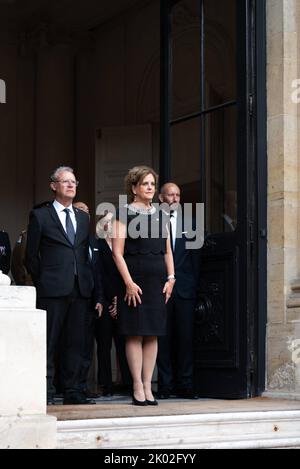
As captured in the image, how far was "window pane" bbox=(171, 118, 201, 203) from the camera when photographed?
8.46 metres

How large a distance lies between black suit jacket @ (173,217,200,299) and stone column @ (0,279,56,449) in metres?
2.89

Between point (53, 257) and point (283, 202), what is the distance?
1.87 m

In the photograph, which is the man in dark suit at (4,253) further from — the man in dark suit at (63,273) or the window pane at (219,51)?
the window pane at (219,51)

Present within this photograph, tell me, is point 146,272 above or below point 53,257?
below

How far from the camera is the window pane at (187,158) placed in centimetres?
846

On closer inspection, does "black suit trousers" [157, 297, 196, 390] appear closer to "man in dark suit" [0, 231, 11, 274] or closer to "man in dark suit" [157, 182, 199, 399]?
"man in dark suit" [157, 182, 199, 399]

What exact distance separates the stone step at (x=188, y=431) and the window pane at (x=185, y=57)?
3006mm

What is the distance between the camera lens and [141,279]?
22.6ft

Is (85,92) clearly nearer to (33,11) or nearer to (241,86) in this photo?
(33,11)

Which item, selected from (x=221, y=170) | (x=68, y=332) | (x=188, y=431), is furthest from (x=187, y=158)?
(x=188, y=431)

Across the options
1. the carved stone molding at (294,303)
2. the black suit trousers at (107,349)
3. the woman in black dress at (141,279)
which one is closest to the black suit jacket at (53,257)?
the woman in black dress at (141,279)

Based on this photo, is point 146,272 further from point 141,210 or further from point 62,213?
point 62,213

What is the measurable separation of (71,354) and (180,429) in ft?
4.63

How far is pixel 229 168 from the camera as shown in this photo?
822 centimetres
